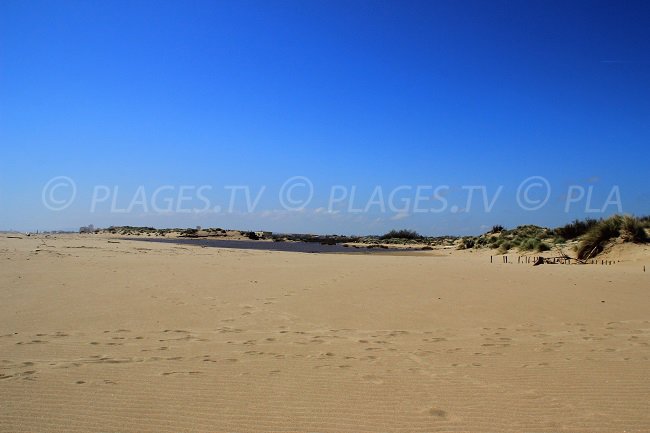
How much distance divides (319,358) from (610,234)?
769 inches

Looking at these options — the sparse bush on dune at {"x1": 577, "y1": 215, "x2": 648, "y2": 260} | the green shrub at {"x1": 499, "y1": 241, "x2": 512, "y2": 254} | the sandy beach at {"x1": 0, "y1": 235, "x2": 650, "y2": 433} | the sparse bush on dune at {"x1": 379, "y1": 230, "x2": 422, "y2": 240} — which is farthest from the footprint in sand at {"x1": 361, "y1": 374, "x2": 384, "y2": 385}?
the sparse bush on dune at {"x1": 379, "y1": 230, "x2": 422, "y2": 240}

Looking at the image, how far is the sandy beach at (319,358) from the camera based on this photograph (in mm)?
3631

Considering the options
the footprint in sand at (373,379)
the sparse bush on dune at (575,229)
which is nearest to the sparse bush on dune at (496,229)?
the sparse bush on dune at (575,229)

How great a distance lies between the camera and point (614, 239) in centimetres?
1969

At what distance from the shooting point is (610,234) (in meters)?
20.1

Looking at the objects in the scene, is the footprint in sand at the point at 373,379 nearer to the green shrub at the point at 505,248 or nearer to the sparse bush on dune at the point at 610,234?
the sparse bush on dune at the point at 610,234

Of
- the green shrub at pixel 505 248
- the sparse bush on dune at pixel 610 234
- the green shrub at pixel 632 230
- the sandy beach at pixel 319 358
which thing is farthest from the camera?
the green shrub at pixel 505 248

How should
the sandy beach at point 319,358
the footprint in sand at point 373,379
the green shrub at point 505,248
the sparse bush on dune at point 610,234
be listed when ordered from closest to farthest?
1. the sandy beach at point 319,358
2. the footprint in sand at point 373,379
3. the sparse bush on dune at point 610,234
4. the green shrub at point 505,248

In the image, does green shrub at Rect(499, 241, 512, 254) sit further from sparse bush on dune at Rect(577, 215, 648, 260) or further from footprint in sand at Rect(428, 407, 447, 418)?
footprint in sand at Rect(428, 407, 447, 418)

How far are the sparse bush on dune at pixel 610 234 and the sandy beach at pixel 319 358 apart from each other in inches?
413

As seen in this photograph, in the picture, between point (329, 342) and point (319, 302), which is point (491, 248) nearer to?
point (319, 302)

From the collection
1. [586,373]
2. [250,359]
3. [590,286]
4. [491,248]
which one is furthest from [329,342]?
[491,248]

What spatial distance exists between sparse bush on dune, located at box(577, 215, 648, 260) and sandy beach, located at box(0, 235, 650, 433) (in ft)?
34.5

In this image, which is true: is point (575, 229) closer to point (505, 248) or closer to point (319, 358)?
point (505, 248)
